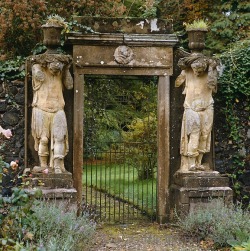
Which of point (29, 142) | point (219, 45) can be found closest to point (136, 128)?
point (29, 142)

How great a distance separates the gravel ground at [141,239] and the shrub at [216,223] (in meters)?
0.17

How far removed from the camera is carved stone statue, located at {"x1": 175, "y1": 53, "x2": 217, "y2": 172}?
850cm

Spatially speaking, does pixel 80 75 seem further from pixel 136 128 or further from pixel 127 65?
pixel 136 128

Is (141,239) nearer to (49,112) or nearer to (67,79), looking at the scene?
(49,112)

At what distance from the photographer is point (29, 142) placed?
866cm

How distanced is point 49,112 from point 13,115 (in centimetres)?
143

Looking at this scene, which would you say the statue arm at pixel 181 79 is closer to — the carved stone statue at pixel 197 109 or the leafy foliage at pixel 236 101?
the carved stone statue at pixel 197 109

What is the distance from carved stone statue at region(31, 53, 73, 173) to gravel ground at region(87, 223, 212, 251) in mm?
1276

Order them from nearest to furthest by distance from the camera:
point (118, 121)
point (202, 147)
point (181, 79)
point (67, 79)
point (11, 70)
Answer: point (67, 79) < point (202, 147) < point (181, 79) < point (11, 70) < point (118, 121)

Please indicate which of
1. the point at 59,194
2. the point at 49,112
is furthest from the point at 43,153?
the point at 59,194

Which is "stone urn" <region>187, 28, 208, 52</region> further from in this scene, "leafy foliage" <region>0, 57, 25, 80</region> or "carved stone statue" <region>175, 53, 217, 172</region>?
"leafy foliage" <region>0, 57, 25, 80</region>

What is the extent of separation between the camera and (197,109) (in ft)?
28.2

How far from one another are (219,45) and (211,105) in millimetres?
8727

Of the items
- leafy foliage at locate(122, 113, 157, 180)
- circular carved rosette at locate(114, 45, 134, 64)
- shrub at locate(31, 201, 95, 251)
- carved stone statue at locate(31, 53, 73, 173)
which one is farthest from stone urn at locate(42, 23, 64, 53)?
shrub at locate(31, 201, 95, 251)
